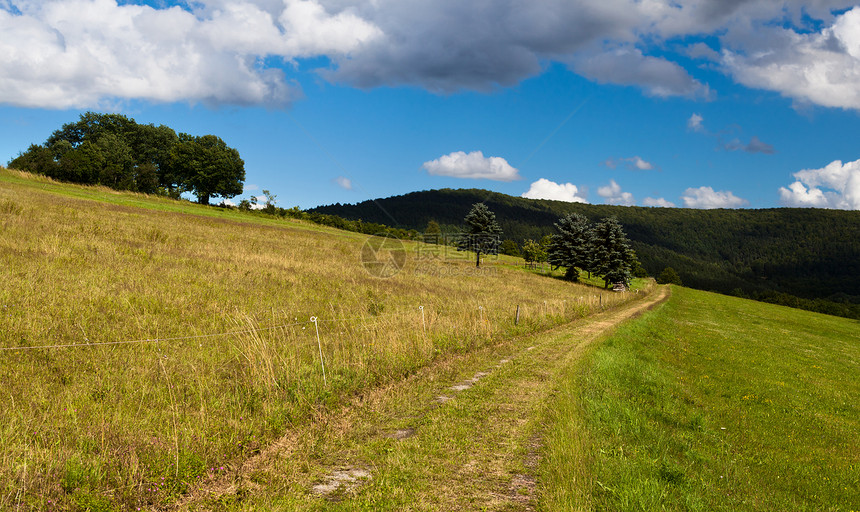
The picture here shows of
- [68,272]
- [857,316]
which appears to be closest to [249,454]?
[68,272]

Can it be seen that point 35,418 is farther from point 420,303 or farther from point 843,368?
point 843,368

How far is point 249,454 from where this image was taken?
577 centimetres

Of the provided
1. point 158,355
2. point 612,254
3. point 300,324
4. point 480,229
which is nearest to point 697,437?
Answer: point 300,324

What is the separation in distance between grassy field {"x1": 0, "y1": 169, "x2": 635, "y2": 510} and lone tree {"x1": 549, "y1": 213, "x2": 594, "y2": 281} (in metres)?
50.4

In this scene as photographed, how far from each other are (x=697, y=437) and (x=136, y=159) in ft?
324

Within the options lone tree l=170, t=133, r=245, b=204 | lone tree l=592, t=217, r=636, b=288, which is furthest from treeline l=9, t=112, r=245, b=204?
lone tree l=592, t=217, r=636, b=288

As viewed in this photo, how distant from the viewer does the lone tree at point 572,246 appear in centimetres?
6600

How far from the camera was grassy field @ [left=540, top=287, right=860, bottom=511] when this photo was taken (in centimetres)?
562

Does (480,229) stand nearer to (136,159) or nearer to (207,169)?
(207,169)

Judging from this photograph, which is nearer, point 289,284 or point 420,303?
point 289,284

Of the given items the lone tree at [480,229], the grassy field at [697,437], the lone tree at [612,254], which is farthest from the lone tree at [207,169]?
the grassy field at [697,437]

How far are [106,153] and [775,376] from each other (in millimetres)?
89105

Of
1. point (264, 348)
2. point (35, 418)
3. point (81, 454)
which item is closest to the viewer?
point (81, 454)

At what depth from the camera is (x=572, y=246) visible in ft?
219
